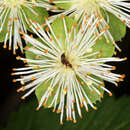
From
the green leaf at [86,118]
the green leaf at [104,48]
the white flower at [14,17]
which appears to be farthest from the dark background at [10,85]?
the green leaf at [104,48]

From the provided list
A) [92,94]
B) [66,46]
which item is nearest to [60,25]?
[66,46]

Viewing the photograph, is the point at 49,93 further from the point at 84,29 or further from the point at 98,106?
the point at 98,106

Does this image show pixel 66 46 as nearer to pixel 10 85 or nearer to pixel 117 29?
pixel 117 29

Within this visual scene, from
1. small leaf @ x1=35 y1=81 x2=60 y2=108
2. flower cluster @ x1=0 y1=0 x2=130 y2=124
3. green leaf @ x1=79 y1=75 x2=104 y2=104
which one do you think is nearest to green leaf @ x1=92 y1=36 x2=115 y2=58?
flower cluster @ x1=0 y1=0 x2=130 y2=124

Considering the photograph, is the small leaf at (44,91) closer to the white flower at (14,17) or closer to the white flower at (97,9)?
the white flower at (14,17)

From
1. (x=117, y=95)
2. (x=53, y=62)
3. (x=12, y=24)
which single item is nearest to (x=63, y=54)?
(x=53, y=62)

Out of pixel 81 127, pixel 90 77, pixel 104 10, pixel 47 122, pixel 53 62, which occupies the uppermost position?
pixel 104 10

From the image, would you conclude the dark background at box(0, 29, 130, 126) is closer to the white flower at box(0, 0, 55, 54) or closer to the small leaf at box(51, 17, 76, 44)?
the white flower at box(0, 0, 55, 54)
